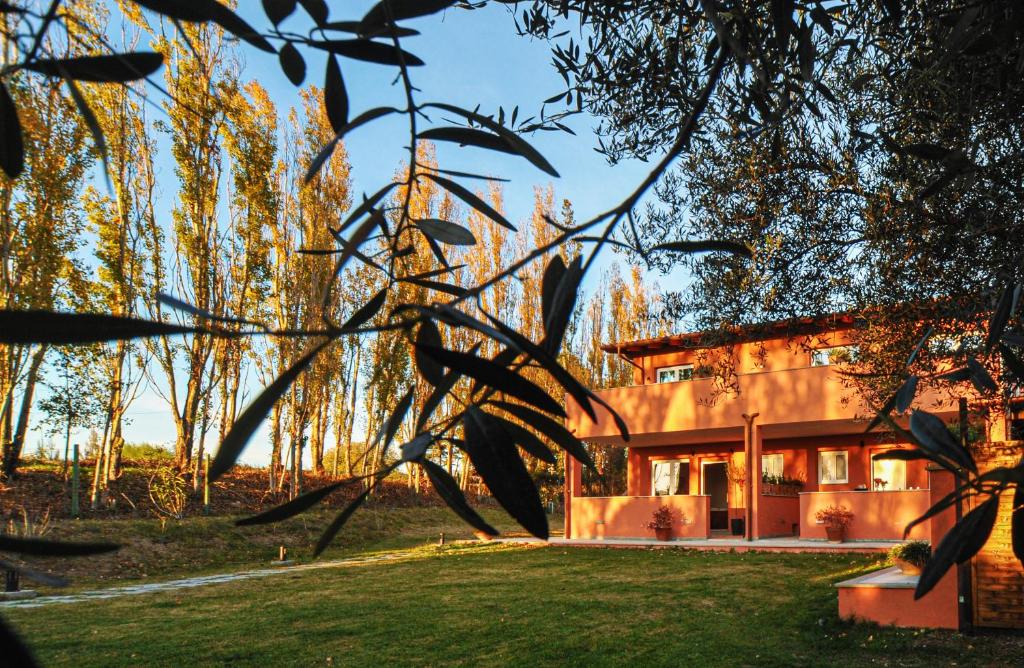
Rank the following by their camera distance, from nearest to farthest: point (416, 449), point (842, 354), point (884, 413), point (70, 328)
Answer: point (70, 328) < point (416, 449) < point (884, 413) < point (842, 354)

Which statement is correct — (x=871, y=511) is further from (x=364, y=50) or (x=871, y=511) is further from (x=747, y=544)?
(x=364, y=50)

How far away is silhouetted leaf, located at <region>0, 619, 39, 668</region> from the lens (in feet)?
1.22

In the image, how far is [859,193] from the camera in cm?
479

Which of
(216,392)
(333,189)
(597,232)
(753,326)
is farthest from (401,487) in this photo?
(597,232)

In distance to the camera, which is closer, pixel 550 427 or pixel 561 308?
pixel 561 308

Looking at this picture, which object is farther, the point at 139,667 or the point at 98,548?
A: the point at 139,667

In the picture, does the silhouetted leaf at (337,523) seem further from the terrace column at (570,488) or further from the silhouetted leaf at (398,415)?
the terrace column at (570,488)

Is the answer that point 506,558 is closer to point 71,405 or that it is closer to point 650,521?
point 650,521

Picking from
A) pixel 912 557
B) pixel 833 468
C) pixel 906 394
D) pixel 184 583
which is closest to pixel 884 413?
pixel 906 394

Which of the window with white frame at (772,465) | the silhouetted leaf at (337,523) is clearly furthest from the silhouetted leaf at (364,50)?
the window with white frame at (772,465)

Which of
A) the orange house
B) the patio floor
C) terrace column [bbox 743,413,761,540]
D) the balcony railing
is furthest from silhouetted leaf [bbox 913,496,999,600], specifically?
terrace column [bbox 743,413,761,540]

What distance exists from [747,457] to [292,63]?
15.9m

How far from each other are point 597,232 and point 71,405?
54.1 ft

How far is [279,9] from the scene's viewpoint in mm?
809
